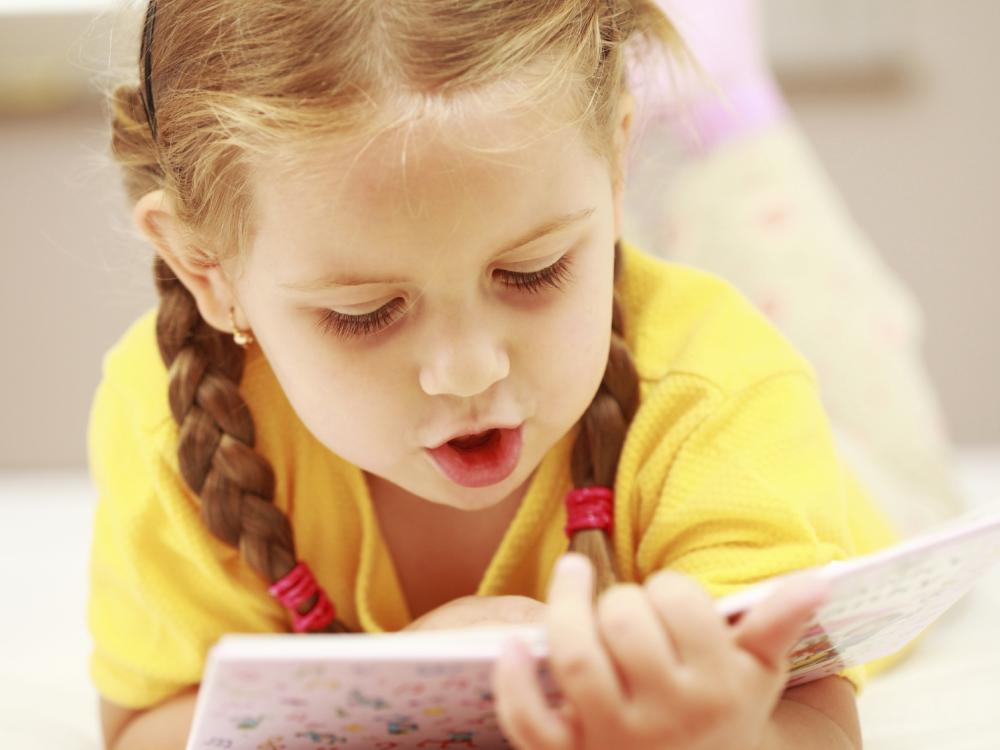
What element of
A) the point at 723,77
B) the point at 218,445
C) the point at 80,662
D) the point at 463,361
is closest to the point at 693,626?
the point at 463,361

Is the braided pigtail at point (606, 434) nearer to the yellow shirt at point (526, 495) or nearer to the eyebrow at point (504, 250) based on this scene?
the yellow shirt at point (526, 495)

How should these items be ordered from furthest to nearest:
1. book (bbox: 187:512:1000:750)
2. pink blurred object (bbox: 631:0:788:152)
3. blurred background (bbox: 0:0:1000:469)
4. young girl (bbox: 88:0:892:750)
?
blurred background (bbox: 0:0:1000:469), pink blurred object (bbox: 631:0:788:152), young girl (bbox: 88:0:892:750), book (bbox: 187:512:1000:750)

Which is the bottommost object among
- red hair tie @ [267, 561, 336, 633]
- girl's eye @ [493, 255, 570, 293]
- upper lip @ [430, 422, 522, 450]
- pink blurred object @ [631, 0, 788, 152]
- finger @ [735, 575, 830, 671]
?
finger @ [735, 575, 830, 671]

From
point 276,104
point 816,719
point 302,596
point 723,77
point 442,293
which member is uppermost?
point 723,77

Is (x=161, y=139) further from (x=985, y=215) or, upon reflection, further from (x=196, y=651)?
(x=985, y=215)

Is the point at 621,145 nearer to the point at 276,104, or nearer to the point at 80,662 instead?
the point at 276,104

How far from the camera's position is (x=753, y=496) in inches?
28.1

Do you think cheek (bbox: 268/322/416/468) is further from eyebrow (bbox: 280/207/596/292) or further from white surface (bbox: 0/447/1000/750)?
white surface (bbox: 0/447/1000/750)

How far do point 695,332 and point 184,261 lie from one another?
1.03ft

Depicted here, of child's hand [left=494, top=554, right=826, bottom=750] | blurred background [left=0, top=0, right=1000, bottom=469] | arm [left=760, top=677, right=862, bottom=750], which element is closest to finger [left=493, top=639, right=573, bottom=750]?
child's hand [left=494, top=554, right=826, bottom=750]

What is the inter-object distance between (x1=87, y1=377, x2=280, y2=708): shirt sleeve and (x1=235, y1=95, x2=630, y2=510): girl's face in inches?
5.8

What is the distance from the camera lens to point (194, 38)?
67cm

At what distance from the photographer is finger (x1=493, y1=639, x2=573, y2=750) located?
48cm

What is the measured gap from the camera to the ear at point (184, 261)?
744 millimetres
